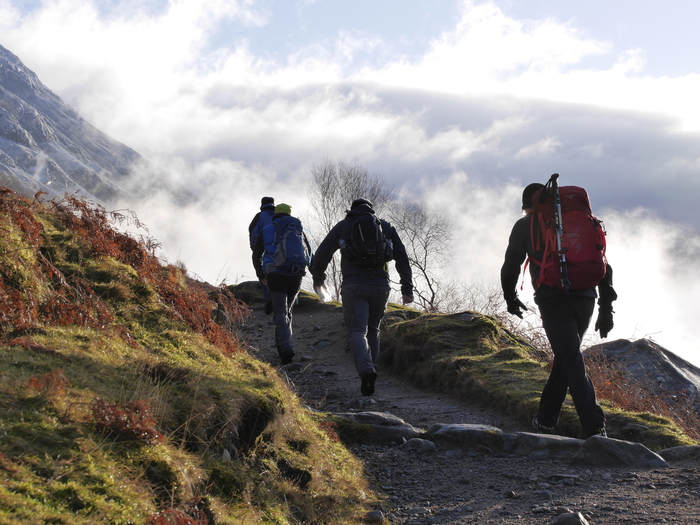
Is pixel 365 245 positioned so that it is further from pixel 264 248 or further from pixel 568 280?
pixel 568 280

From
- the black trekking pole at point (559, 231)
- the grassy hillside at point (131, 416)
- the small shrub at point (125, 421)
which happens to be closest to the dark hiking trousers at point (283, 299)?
the grassy hillside at point (131, 416)

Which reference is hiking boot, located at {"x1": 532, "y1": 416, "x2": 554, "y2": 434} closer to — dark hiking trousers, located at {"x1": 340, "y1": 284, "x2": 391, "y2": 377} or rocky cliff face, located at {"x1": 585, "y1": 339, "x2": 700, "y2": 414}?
dark hiking trousers, located at {"x1": 340, "y1": 284, "x2": 391, "y2": 377}

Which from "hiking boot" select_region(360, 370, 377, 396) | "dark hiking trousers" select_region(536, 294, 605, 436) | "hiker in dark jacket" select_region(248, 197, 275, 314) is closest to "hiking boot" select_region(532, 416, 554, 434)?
"dark hiking trousers" select_region(536, 294, 605, 436)

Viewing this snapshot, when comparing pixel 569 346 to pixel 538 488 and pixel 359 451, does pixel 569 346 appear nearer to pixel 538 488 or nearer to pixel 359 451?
pixel 538 488

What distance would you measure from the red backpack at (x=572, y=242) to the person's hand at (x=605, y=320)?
1.43 feet

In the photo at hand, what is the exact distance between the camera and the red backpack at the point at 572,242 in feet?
15.6

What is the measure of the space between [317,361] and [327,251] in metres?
3.90

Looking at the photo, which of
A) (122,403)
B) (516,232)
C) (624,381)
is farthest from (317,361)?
(122,403)

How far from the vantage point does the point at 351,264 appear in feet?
22.4

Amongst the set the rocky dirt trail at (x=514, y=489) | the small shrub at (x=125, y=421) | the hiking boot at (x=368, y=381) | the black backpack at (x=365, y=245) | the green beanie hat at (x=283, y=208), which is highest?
the green beanie hat at (x=283, y=208)

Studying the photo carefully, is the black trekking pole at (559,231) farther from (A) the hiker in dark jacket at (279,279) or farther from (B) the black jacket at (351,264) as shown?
(A) the hiker in dark jacket at (279,279)

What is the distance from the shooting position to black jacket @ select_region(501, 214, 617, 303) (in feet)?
16.6

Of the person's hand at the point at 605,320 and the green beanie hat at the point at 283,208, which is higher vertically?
the green beanie hat at the point at 283,208

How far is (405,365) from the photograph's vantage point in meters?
9.07
